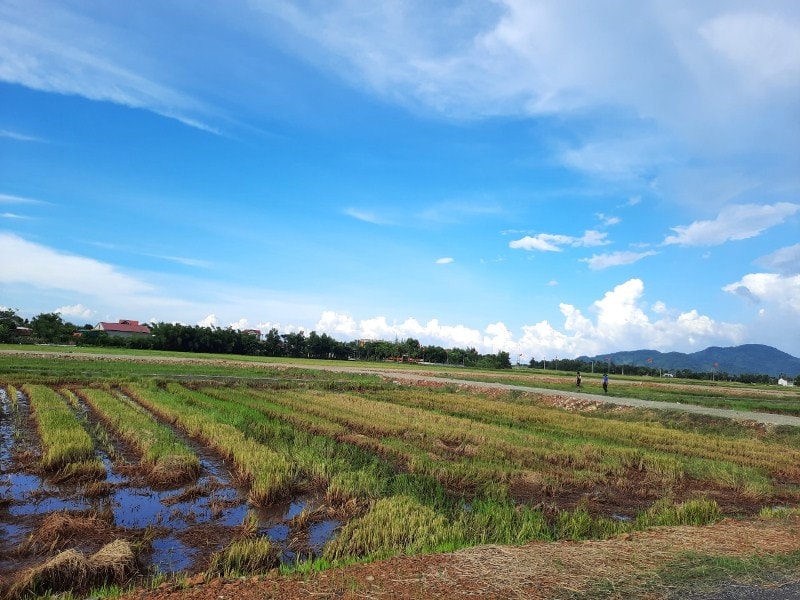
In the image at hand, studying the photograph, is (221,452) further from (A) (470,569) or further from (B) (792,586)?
(B) (792,586)

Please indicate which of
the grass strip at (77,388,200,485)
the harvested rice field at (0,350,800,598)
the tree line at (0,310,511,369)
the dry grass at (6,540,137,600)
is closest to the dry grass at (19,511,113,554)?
the harvested rice field at (0,350,800,598)

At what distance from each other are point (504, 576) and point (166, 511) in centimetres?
515

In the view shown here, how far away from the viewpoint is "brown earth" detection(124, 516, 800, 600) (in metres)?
4.51

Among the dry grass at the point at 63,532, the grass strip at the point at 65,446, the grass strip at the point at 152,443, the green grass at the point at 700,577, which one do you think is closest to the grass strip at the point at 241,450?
the grass strip at the point at 152,443

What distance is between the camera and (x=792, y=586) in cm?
493

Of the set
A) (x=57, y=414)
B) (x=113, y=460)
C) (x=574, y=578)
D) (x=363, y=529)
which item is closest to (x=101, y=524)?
(x=363, y=529)

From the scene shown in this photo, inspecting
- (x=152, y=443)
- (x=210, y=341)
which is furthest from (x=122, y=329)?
(x=152, y=443)

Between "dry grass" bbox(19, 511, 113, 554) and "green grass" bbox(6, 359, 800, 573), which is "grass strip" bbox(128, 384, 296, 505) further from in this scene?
"dry grass" bbox(19, 511, 113, 554)

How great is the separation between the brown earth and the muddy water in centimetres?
103

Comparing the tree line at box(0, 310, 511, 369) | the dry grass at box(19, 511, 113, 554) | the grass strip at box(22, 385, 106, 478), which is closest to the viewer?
the dry grass at box(19, 511, 113, 554)

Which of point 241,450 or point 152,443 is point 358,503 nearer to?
point 241,450

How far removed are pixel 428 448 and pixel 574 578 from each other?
7.88 m

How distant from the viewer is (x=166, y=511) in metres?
7.45

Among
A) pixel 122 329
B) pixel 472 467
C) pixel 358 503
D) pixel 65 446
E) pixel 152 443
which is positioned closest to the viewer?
pixel 358 503
